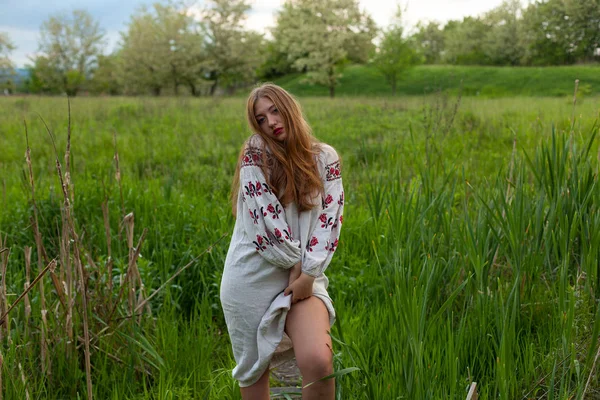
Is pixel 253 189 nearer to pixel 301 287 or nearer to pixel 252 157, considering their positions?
pixel 252 157

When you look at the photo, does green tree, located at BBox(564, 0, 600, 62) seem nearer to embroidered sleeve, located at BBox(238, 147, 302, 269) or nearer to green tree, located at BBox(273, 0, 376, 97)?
embroidered sleeve, located at BBox(238, 147, 302, 269)

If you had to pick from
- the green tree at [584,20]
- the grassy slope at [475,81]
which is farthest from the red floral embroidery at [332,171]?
the grassy slope at [475,81]

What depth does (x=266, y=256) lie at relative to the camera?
175 cm

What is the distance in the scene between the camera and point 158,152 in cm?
675

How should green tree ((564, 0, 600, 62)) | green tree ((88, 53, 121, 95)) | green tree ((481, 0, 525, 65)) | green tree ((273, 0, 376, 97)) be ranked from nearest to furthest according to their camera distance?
green tree ((564, 0, 600, 62))
green tree ((273, 0, 376, 97))
green tree ((481, 0, 525, 65))
green tree ((88, 53, 121, 95))

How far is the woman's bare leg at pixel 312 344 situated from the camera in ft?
5.42

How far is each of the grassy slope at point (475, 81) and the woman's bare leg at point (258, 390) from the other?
A: 34.1 feet

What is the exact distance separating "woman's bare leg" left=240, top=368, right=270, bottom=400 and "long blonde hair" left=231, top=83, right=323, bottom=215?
2.13 ft

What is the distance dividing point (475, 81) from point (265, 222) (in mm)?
29929

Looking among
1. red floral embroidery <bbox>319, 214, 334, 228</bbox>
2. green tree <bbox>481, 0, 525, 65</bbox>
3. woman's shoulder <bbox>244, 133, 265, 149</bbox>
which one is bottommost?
red floral embroidery <bbox>319, 214, 334, 228</bbox>

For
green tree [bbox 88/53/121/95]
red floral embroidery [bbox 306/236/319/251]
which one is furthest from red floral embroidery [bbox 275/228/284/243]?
green tree [bbox 88/53/121/95]

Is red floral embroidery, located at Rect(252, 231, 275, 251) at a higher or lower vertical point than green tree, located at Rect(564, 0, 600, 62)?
lower

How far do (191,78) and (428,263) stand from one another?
34.4m

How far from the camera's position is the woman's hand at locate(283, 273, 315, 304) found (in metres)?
1.73
